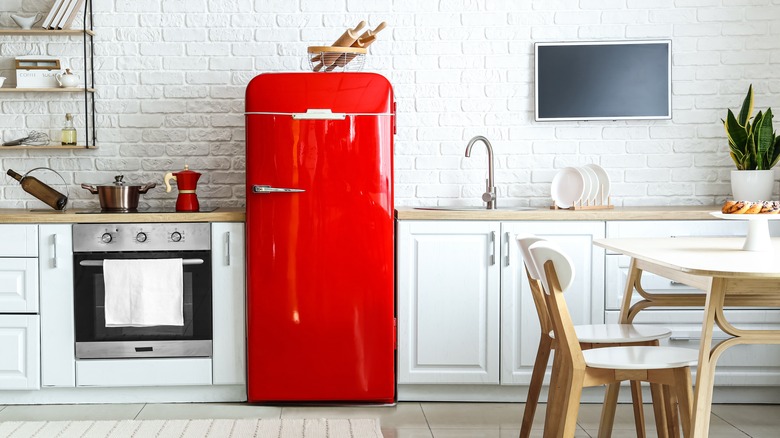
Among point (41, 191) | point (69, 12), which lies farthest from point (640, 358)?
point (69, 12)

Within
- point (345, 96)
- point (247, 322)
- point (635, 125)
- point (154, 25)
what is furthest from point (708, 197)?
point (154, 25)

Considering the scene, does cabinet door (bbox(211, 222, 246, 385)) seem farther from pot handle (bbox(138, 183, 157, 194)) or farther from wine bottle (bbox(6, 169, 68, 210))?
wine bottle (bbox(6, 169, 68, 210))

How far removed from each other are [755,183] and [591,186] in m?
0.79

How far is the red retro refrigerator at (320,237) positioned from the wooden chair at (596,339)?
975 mm

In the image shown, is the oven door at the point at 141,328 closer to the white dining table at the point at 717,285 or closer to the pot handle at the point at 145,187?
the pot handle at the point at 145,187

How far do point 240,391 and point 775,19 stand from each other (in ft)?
10.7

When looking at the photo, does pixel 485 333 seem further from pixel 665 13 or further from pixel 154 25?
pixel 154 25

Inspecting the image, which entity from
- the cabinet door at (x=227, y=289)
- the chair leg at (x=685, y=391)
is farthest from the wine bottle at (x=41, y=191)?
the chair leg at (x=685, y=391)

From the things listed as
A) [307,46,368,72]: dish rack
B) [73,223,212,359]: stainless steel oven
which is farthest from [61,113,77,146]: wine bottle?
[307,46,368,72]: dish rack

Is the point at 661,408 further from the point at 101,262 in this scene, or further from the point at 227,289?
the point at 101,262

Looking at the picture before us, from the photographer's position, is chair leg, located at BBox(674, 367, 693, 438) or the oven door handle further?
the oven door handle

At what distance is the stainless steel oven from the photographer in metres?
3.74

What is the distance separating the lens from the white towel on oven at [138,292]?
372cm

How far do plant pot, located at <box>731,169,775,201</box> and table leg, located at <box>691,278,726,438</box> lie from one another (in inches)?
75.8
